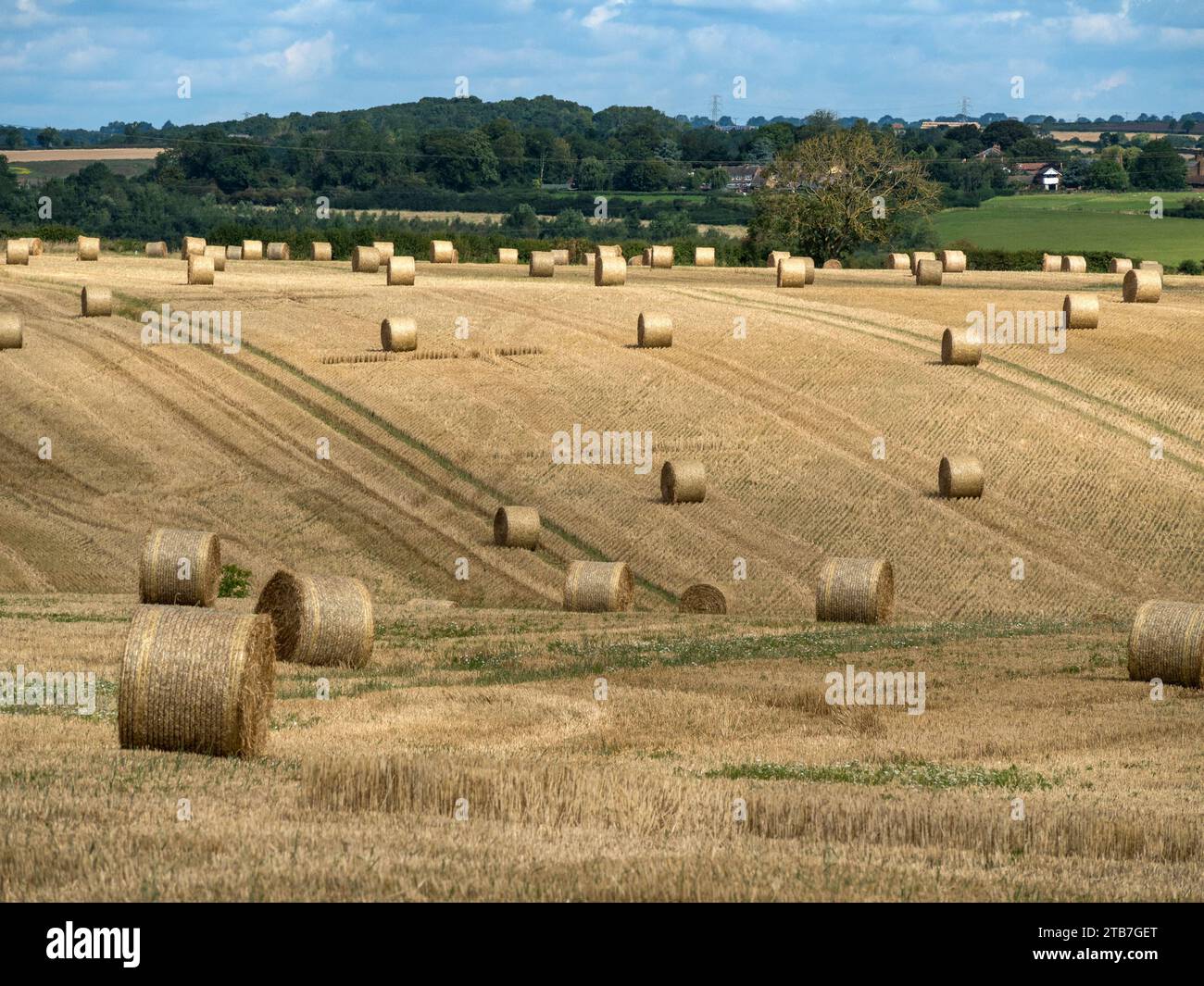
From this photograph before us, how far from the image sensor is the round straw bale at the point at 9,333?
4588 cm

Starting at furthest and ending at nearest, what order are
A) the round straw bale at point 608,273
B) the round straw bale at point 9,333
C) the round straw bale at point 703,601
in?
1. the round straw bale at point 608,273
2. the round straw bale at point 9,333
3. the round straw bale at point 703,601

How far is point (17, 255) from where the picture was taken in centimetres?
6500

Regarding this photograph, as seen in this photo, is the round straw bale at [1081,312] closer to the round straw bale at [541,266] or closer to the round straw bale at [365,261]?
the round straw bale at [541,266]

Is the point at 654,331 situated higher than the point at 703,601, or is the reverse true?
the point at 654,331

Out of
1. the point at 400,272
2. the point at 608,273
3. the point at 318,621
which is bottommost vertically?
the point at 318,621

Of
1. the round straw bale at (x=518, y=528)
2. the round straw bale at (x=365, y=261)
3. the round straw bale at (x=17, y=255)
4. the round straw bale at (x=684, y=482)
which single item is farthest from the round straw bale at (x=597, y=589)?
the round straw bale at (x=17, y=255)

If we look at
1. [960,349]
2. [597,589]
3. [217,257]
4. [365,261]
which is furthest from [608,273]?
[597,589]

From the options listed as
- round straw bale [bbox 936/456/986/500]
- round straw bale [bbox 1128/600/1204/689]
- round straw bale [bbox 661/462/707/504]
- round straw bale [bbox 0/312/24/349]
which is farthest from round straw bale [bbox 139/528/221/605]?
round straw bale [bbox 0/312/24/349]

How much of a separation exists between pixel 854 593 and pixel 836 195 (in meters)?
73.8

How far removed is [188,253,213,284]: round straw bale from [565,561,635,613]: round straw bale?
32403 millimetres

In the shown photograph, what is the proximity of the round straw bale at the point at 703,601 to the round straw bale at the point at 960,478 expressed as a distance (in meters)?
9.04

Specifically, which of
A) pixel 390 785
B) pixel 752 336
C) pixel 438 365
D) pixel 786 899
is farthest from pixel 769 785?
pixel 752 336

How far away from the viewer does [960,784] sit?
1303cm

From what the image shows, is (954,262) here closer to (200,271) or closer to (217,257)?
(217,257)
